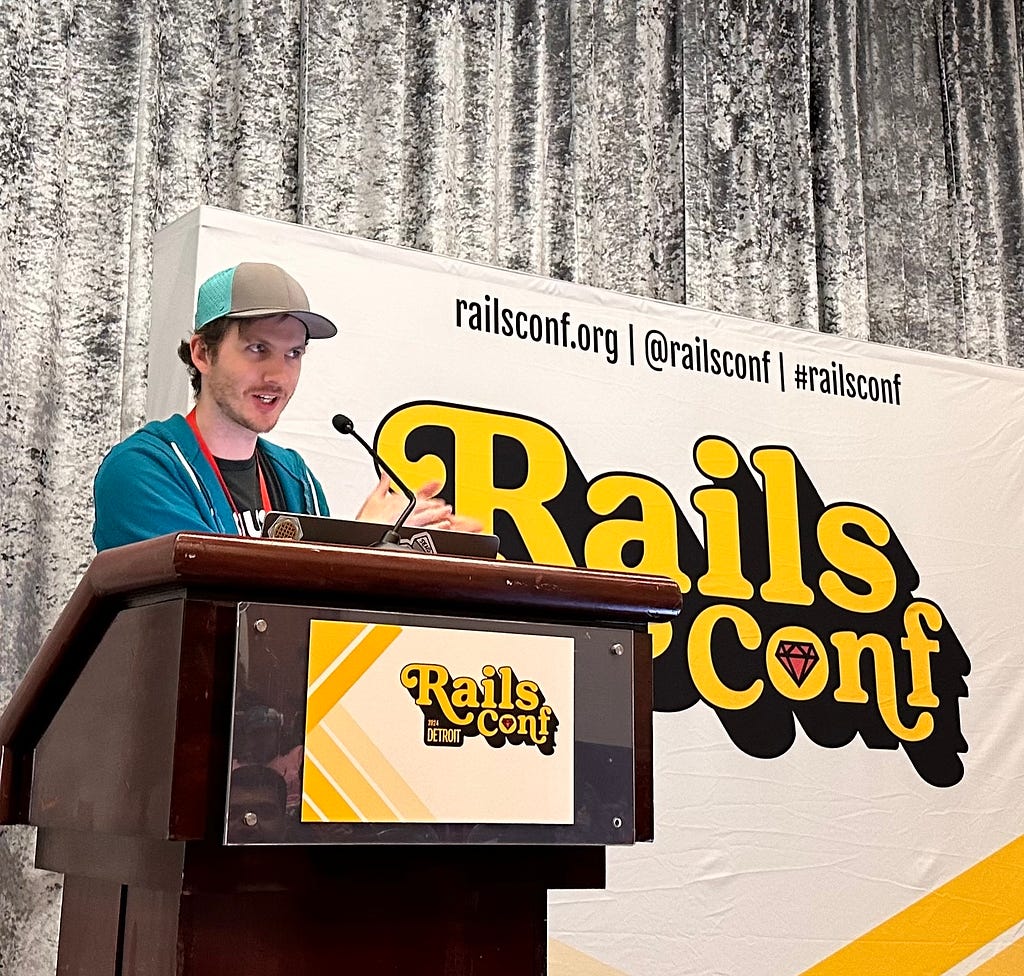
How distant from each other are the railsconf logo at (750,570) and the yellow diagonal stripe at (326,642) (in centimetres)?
138

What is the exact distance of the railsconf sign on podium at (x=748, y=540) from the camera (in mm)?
2289

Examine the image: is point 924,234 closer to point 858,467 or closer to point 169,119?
point 858,467

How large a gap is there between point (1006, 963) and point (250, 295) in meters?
2.06

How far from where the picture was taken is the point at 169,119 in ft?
8.87

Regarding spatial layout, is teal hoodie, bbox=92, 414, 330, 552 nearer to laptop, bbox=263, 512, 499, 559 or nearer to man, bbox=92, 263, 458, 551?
man, bbox=92, 263, 458, 551

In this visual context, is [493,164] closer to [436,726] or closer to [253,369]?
[253,369]

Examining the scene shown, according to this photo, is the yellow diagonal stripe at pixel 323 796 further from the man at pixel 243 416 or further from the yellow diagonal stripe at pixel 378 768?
the man at pixel 243 416

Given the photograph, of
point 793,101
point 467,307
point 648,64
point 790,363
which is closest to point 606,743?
point 467,307

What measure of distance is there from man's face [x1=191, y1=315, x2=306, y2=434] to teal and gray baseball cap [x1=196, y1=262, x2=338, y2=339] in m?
0.03

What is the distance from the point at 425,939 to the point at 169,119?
217 cm

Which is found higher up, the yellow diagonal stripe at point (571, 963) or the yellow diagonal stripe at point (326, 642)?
the yellow diagonal stripe at point (326, 642)

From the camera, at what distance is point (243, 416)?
80.9 inches

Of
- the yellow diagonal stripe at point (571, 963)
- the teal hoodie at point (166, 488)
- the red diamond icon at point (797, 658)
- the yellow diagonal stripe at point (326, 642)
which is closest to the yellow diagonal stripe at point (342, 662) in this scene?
the yellow diagonal stripe at point (326, 642)

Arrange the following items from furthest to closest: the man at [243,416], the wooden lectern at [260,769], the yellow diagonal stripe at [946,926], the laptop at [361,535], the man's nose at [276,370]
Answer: the yellow diagonal stripe at [946,926] → the man's nose at [276,370] → the man at [243,416] → the laptop at [361,535] → the wooden lectern at [260,769]
